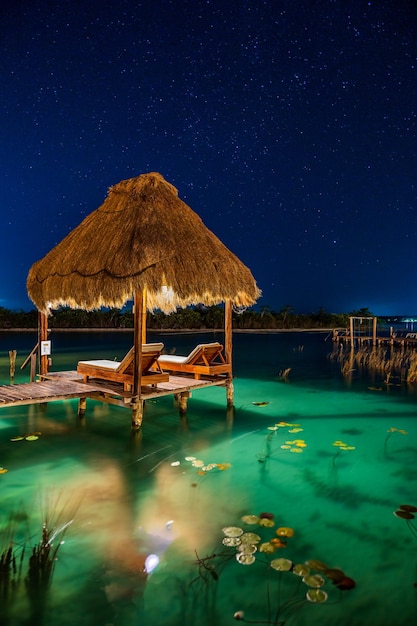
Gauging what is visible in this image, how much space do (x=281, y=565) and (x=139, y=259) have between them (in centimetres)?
Result: 385

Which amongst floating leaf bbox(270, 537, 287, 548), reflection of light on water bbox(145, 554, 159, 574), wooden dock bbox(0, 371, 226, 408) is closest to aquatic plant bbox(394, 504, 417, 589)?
floating leaf bbox(270, 537, 287, 548)

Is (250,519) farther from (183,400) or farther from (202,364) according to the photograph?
(202,364)

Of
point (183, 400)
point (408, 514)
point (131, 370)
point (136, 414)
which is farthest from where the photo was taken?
point (183, 400)

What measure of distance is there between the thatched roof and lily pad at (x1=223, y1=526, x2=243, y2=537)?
3.17m

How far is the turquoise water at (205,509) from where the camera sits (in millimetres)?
2197

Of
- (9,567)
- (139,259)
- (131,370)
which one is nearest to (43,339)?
(131,370)

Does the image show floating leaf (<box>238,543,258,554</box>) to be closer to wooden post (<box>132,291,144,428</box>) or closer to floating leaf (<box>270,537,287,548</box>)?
floating leaf (<box>270,537,287,548</box>)

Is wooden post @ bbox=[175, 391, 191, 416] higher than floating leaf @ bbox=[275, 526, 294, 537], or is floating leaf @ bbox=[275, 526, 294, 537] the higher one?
wooden post @ bbox=[175, 391, 191, 416]

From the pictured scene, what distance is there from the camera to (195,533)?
2.91m

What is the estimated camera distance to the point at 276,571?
8.05 feet

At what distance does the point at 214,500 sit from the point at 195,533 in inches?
22.2

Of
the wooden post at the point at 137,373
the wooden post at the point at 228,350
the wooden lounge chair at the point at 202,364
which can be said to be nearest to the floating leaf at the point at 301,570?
the wooden post at the point at 137,373

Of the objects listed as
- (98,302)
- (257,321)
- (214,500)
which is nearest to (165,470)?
(214,500)

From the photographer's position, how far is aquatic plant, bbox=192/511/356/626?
217 cm
